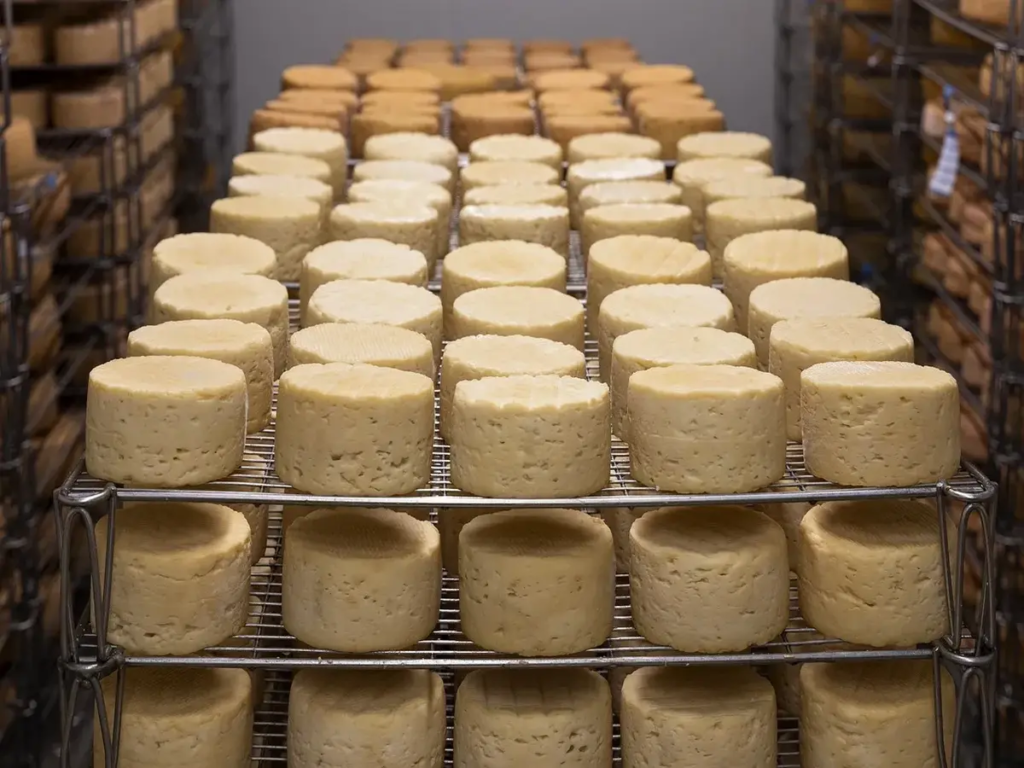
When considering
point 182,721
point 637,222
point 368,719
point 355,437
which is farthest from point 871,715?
point 637,222

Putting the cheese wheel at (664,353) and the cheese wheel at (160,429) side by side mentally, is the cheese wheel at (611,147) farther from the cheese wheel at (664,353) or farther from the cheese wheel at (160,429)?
the cheese wheel at (160,429)

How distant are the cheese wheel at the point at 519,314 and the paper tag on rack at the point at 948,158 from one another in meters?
1.83

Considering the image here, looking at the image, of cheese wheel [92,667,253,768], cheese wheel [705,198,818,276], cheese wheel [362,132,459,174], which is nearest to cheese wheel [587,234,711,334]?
cheese wheel [705,198,818,276]

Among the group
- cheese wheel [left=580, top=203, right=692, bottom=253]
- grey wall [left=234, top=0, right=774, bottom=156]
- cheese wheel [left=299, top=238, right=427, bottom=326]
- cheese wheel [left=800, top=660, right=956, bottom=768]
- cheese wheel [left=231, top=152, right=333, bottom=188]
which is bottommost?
cheese wheel [left=800, top=660, right=956, bottom=768]

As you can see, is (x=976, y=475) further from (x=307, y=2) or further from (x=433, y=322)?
(x=307, y=2)

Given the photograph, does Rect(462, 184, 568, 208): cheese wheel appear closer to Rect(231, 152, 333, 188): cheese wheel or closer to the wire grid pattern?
Rect(231, 152, 333, 188): cheese wheel

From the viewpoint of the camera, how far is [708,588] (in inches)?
81.8

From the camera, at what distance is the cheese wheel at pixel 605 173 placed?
142 inches

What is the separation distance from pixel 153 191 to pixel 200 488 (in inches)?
127

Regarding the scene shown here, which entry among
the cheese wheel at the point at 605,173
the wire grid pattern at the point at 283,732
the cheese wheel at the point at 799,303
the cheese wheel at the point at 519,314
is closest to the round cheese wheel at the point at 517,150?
the cheese wheel at the point at 605,173

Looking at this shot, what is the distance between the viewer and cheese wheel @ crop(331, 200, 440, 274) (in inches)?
124

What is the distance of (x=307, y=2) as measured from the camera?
6.50m

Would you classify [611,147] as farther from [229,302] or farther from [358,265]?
[229,302]

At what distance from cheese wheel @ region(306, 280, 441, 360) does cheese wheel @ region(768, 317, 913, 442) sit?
571 mm
